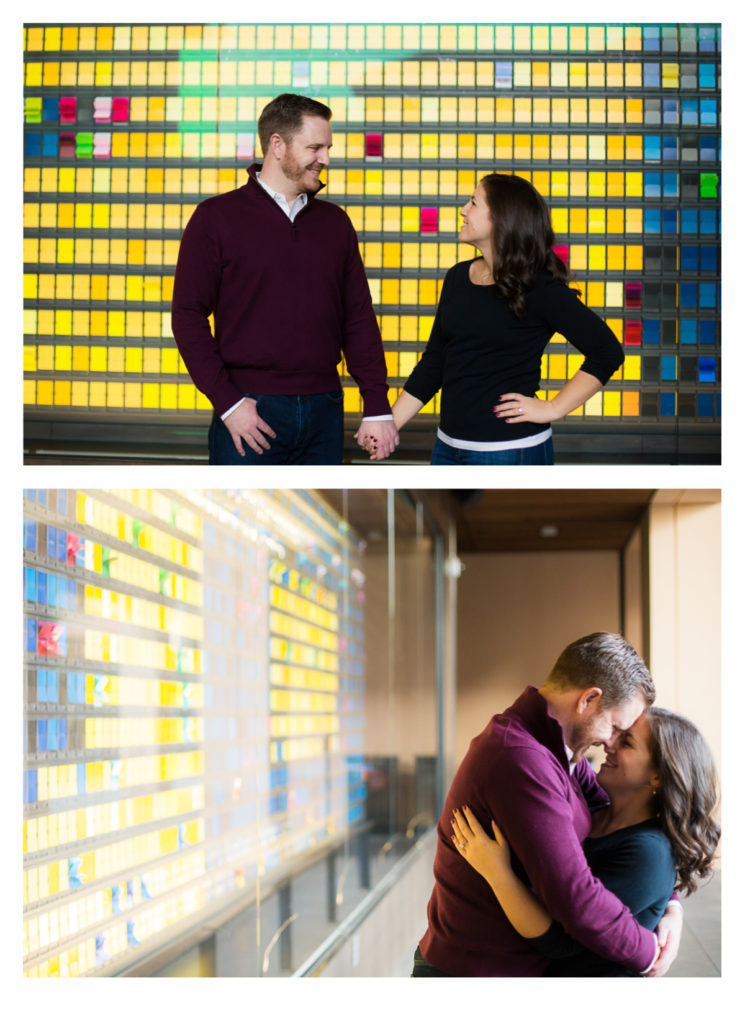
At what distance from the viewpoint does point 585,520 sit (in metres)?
3.14

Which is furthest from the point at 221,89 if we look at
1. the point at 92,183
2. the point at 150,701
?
the point at 150,701

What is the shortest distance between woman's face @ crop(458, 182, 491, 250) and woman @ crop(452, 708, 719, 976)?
94cm

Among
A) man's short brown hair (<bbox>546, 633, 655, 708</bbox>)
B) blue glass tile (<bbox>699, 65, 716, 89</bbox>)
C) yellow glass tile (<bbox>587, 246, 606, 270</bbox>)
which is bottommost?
man's short brown hair (<bbox>546, 633, 655, 708</bbox>)

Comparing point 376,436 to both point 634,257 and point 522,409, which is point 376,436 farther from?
point 634,257

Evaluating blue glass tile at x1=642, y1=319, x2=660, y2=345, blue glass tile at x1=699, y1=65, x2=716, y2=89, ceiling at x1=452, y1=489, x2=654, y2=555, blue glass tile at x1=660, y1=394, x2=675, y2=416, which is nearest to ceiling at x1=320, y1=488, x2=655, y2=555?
ceiling at x1=452, y1=489, x2=654, y2=555

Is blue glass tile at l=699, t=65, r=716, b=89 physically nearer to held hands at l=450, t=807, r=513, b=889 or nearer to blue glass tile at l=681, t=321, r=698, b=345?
blue glass tile at l=681, t=321, r=698, b=345

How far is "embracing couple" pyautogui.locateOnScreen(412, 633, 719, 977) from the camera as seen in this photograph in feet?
6.05

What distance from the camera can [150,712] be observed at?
261 cm

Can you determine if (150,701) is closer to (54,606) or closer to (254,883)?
(54,606)

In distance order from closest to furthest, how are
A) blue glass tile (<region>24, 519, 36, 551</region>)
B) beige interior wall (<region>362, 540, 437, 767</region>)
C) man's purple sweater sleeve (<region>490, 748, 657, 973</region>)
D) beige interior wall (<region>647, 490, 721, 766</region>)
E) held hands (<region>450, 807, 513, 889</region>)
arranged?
man's purple sweater sleeve (<region>490, 748, 657, 973</region>) → held hands (<region>450, 807, 513, 889</region>) → blue glass tile (<region>24, 519, 36, 551</region>) → beige interior wall (<region>647, 490, 721, 766</region>) → beige interior wall (<region>362, 540, 437, 767</region>)

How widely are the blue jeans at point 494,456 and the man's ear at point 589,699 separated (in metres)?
0.49

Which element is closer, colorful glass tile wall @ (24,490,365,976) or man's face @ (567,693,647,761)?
man's face @ (567,693,647,761)

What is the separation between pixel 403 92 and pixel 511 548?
2.12 m

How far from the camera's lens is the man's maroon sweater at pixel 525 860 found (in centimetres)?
178
